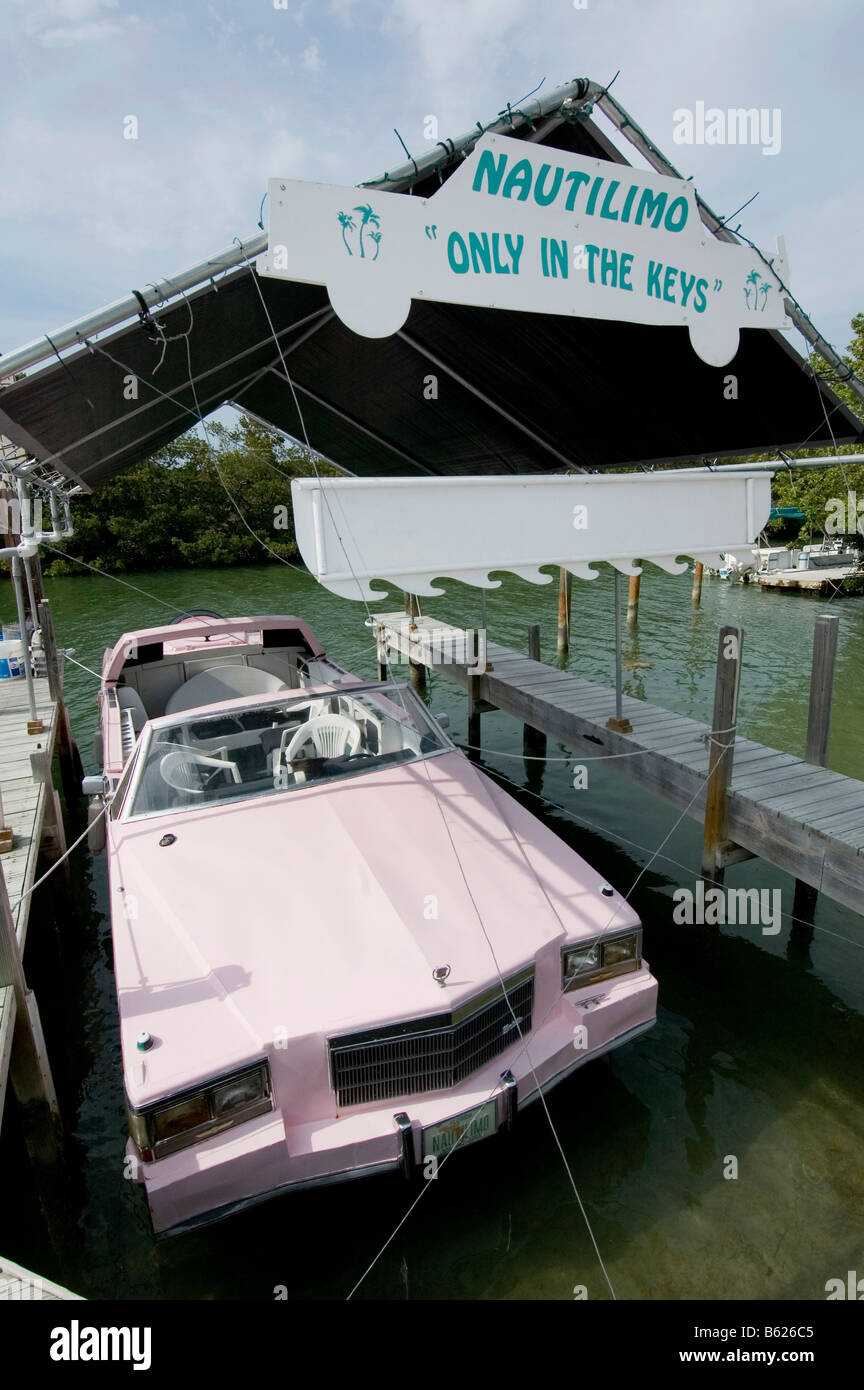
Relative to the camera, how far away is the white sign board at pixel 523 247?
3.30 m

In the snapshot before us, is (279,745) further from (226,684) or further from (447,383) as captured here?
(447,383)

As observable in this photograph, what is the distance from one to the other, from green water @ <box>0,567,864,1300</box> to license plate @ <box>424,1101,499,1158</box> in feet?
0.93

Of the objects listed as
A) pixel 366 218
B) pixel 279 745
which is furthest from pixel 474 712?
pixel 366 218

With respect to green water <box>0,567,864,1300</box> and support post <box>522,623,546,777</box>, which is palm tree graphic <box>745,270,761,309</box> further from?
support post <box>522,623,546,777</box>

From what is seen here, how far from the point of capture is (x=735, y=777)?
19.7ft

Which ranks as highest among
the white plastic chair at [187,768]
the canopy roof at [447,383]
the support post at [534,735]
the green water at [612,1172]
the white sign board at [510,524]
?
the canopy roof at [447,383]

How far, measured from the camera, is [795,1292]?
3373 millimetres

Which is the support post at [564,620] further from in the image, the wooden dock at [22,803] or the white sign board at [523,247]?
the white sign board at [523,247]

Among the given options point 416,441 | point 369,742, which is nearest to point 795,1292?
point 369,742

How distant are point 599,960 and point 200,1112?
2.04 m

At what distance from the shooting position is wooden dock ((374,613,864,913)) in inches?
197

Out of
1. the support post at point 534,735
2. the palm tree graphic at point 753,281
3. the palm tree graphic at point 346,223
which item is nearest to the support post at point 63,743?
the support post at point 534,735

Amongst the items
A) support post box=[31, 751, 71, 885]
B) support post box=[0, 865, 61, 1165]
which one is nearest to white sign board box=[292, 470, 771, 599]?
support post box=[0, 865, 61, 1165]

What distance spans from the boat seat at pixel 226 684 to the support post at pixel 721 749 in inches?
183
